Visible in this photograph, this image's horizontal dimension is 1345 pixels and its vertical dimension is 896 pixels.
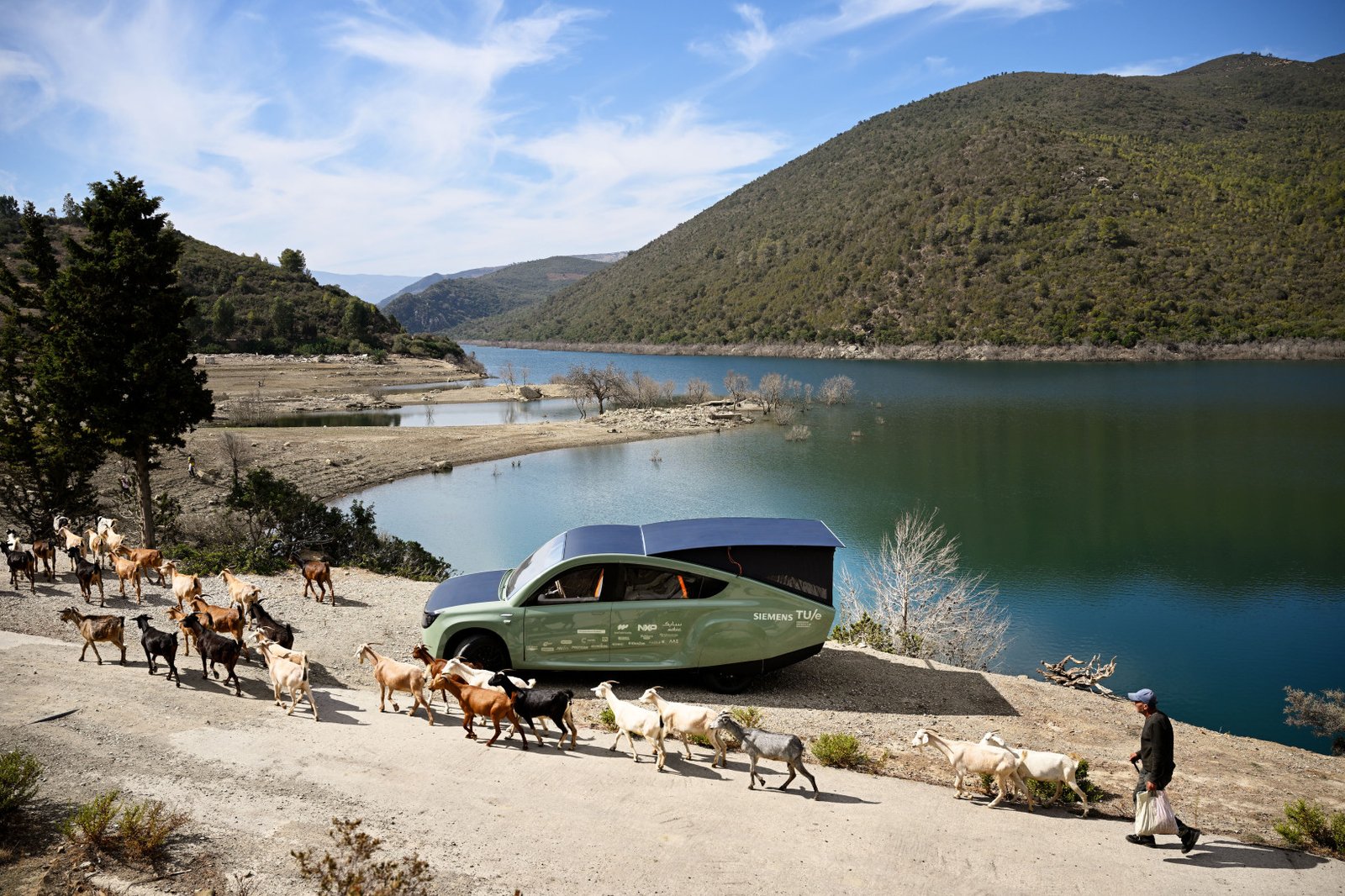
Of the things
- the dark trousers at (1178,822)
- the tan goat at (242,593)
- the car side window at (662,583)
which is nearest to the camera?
the dark trousers at (1178,822)

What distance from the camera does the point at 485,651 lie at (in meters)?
8.98

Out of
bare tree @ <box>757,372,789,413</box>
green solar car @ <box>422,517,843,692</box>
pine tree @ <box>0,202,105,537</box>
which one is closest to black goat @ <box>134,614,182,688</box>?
green solar car @ <box>422,517,843,692</box>

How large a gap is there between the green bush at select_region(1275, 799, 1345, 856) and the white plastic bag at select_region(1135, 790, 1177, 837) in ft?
3.32

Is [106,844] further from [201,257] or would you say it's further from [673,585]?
[201,257]

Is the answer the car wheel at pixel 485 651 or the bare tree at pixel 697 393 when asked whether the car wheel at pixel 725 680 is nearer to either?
the car wheel at pixel 485 651

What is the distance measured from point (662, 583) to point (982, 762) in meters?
3.89

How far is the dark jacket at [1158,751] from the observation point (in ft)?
19.7

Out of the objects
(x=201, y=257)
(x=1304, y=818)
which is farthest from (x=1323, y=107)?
(x=201, y=257)

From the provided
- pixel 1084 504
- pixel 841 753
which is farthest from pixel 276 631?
pixel 1084 504

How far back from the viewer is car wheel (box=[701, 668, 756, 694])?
9180 mm

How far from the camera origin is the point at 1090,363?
3356 inches

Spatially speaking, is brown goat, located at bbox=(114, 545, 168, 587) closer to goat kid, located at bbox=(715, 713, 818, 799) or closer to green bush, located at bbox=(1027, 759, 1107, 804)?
goat kid, located at bbox=(715, 713, 818, 799)

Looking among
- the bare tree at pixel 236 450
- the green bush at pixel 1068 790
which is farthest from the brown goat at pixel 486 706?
the bare tree at pixel 236 450

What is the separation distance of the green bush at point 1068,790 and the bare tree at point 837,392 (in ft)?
200
